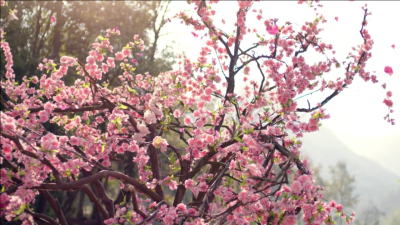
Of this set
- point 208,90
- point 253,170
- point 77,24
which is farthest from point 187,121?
point 77,24

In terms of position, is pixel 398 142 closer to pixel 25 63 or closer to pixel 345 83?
pixel 345 83

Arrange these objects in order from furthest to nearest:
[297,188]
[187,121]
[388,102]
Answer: [187,121] → [388,102] → [297,188]

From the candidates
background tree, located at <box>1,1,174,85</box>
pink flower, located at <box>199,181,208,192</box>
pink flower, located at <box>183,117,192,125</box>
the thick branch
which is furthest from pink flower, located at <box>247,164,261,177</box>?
background tree, located at <box>1,1,174,85</box>

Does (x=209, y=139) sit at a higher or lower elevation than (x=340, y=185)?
lower

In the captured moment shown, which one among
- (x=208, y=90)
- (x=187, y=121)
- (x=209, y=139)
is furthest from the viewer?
(x=208, y=90)

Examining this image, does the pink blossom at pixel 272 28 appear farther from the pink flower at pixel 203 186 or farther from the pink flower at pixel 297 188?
the pink flower at pixel 297 188

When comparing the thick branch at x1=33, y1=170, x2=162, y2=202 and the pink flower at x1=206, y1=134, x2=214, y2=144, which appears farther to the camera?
the pink flower at x1=206, y1=134, x2=214, y2=144

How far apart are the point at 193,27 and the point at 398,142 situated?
23.6 ft

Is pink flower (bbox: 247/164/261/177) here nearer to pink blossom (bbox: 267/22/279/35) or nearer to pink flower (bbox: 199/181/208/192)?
pink flower (bbox: 199/181/208/192)

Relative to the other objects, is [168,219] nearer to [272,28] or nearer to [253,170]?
[253,170]

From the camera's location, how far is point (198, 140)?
4633 mm

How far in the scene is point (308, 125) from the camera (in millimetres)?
4012

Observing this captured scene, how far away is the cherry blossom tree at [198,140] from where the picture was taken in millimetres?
3467

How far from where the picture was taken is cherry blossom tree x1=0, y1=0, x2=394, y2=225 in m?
3.47
